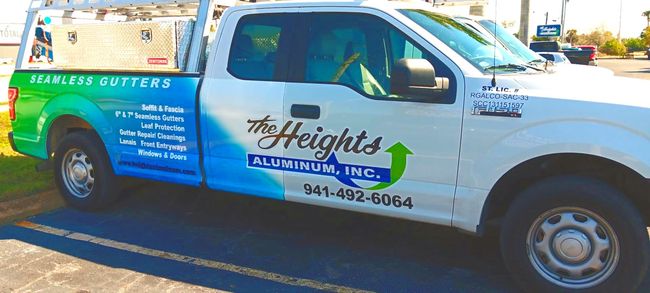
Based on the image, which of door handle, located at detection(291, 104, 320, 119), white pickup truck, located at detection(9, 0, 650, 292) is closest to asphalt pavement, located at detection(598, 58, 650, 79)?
white pickup truck, located at detection(9, 0, 650, 292)

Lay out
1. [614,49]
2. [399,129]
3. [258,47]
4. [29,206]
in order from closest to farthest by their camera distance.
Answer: [399,129]
[258,47]
[29,206]
[614,49]

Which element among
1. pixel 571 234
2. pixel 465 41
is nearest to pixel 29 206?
pixel 465 41

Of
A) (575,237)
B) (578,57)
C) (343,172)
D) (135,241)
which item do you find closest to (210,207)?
(135,241)

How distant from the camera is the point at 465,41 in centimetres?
389

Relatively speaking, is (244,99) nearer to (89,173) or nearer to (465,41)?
(465,41)

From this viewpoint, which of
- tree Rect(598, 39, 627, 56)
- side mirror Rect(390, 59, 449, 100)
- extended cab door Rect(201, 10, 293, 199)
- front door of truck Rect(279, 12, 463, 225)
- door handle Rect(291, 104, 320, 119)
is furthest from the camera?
tree Rect(598, 39, 627, 56)

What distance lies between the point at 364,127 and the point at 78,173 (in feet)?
10.4

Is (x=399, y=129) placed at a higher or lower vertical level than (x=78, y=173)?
higher

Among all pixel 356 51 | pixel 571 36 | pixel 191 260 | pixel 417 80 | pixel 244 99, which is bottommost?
pixel 191 260

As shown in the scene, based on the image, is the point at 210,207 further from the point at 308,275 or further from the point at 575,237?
the point at 575,237

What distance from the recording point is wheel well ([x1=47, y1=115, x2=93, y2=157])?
545cm

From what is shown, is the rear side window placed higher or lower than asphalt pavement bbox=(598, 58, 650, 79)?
higher

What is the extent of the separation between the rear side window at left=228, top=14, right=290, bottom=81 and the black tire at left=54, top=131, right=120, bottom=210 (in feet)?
5.80

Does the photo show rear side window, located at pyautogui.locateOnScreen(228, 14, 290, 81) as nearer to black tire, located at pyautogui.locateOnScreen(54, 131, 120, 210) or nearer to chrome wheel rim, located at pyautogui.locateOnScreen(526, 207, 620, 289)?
black tire, located at pyautogui.locateOnScreen(54, 131, 120, 210)
